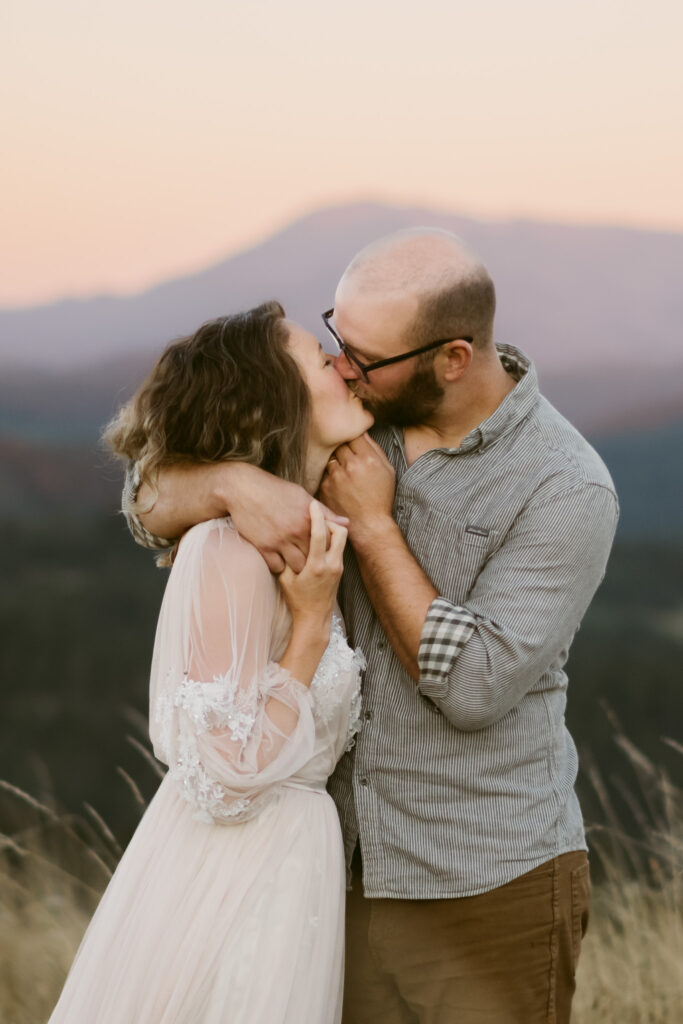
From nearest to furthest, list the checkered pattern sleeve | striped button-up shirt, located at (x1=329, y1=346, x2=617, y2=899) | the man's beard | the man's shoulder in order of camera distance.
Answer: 1. striped button-up shirt, located at (x1=329, y1=346, x2=617, y2=899)
2. the man's shoulder
3. the man's beard
4. the checkered pattern sleeve

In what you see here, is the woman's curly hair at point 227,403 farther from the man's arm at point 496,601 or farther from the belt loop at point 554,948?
the belt loop at point 554,948

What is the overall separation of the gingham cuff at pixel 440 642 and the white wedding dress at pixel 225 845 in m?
0.23

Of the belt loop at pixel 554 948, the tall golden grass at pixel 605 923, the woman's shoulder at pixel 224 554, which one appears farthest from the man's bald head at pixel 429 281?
the tall golden grass at pixel 605 923

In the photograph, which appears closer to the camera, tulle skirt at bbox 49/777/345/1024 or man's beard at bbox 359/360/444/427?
tulle skirt at bbox 49/777/345/1024

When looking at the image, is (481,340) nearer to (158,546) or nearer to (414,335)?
(414,335)

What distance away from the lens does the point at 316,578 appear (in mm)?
2303

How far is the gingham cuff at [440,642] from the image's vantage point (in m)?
2.25

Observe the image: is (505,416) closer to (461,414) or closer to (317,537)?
(461,414)

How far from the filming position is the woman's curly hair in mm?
2391

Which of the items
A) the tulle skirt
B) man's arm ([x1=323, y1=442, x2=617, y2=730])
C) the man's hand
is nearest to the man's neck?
the man's hand

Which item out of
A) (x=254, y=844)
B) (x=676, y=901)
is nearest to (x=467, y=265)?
(x=254, y=844)

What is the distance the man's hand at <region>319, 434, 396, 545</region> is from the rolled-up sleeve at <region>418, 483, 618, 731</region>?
0.77 feet

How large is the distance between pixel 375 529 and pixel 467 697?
0.39 metres

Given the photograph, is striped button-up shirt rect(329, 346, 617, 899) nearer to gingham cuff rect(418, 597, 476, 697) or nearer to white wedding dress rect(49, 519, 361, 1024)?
gingham cuff rect(418, 597, 476, 697)
